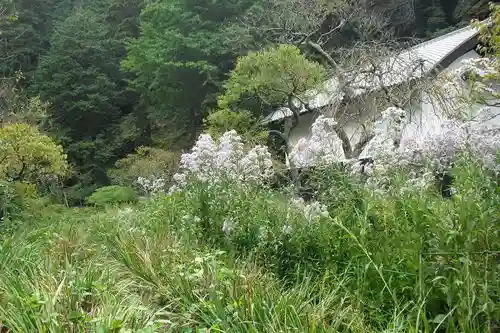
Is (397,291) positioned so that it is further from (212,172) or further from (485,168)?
(212,172)

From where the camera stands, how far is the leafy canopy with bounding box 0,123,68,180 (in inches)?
455

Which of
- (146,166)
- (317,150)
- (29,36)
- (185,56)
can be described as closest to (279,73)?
(146,166)

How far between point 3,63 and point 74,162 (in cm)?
691

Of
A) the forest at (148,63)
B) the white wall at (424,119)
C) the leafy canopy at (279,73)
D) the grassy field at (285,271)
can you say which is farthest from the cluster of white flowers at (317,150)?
the forest at (148,63)

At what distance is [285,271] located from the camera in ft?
12.5

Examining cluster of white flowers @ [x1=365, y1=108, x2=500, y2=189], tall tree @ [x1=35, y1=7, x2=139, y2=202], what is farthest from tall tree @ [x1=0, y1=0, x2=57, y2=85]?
cluster of white flowers @ [x1=365, y1=108, x2=500, y2=189]

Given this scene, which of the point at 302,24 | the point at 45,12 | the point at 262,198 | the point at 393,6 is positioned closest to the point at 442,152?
the point at 262,198

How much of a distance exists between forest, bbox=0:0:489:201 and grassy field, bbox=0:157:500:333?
10470 millimetres

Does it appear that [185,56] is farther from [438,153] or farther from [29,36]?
[438,153]

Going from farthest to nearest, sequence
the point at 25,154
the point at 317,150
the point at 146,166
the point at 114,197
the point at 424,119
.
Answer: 1. the point at 146,166
2. the point at 25,154
3. the point at 114,197
4. the point at 424,119
5. the point at 317,150

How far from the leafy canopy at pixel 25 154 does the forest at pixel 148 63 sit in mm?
1727

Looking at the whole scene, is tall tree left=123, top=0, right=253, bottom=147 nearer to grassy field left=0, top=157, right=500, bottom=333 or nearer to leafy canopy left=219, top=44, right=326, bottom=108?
leafy canopy left=219, top=44, right=326, bottom=108

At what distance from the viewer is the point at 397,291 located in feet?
9.66

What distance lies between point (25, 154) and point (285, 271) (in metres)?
10.5
